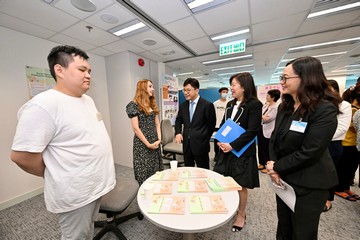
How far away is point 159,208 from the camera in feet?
3.10

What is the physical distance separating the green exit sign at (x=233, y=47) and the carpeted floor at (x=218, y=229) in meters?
2.64

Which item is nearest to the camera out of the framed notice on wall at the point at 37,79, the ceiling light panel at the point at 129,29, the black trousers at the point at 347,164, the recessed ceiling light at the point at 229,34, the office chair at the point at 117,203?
the office chair at the point at 117,203

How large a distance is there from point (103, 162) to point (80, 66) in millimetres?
656

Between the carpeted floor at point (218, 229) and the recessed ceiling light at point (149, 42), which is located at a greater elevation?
the recessed ceiling light at point (149, 42)

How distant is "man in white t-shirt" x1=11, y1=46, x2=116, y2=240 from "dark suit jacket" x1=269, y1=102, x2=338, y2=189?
1258 millimetres

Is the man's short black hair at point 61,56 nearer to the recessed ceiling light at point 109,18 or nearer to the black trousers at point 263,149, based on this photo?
the recessed ceiling light at point 109,18

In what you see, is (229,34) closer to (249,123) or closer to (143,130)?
(249,123)

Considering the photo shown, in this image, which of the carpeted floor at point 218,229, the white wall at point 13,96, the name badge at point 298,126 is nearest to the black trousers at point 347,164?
the carpeted floor at point 218,229

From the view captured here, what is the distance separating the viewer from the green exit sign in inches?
116

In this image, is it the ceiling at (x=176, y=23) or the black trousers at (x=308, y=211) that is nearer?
the black trousers at (x=308, y=211)

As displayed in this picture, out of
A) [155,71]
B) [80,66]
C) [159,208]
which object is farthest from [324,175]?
[155,71]

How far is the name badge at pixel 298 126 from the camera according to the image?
3.15 ft

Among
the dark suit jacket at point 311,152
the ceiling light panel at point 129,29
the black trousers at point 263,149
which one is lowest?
the black trousers at point 263,149

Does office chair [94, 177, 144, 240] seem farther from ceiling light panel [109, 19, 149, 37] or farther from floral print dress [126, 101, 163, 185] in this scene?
ceiling light panel [109, 19, 149, 37]
